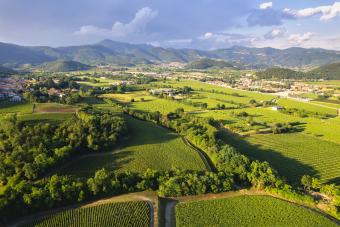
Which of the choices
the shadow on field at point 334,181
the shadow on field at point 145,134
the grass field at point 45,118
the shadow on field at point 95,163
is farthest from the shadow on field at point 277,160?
the grass field at point 45,118

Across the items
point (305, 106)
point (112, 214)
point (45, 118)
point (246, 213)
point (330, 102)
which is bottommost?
point (112, 214)

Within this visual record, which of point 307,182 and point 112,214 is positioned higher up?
point 307,182

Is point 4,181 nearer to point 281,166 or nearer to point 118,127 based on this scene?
point 118,127

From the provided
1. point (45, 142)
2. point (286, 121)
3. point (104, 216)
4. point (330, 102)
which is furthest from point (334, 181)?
point (330, 102)

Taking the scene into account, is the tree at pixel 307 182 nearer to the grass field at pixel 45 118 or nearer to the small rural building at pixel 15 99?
the grass field at pixel 45 118

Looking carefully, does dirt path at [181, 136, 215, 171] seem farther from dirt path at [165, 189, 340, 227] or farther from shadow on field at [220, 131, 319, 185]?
shadow on field at [220, 131, 319, 185]

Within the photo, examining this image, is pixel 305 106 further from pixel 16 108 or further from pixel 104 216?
pixel 16 108

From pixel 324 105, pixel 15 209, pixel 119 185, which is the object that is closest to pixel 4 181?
pixel 15 209

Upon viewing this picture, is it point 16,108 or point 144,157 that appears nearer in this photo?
point 144,157
